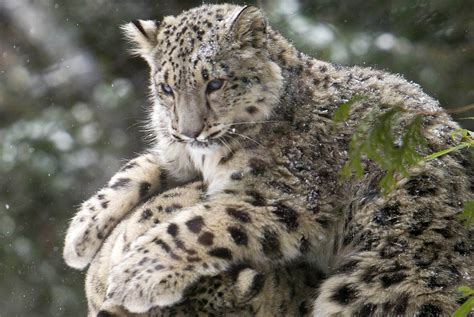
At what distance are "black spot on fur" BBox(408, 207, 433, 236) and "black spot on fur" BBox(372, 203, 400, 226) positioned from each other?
8 centimetres

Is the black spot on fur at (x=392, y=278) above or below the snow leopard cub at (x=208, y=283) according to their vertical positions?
above

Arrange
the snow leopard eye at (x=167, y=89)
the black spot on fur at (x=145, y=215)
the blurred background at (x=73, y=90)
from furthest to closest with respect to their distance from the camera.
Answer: the blurred background at (x=73, y=90) → the snow leopard eye at (x=167, y=89) → the black spot on fur at (x=145, y=215)

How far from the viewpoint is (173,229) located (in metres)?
4.27

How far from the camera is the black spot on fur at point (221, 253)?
Answer: 4.13m

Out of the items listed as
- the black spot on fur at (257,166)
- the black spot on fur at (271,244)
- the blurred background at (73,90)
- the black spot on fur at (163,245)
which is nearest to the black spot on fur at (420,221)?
the black spot on fur at (271,244)

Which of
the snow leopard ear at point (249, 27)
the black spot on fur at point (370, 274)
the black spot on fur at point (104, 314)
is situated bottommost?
the black spot on fur at point (104, 314)

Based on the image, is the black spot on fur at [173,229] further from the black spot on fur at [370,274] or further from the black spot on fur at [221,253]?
the black spot on fur at [370,274]

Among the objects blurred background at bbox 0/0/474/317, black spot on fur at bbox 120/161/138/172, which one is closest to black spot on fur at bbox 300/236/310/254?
black spot on fur at bbox 120/161/138/172

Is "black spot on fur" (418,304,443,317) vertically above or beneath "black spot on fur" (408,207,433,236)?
beneath

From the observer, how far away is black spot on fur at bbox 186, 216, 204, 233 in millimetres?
4258

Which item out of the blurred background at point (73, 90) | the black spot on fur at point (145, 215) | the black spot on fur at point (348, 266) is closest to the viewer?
the black spot on fur at point (348, 266)

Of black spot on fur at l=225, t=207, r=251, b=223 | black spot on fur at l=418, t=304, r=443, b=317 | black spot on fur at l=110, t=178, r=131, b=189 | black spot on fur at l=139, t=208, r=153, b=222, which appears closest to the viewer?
black spot on fur at l=418, t=304, r=443, b=317

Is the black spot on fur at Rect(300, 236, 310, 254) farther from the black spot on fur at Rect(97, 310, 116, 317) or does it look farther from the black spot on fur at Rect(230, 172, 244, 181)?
the black spot on fur at Rect(97, 310, 116, 317)

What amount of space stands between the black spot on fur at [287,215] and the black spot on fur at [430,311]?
32.1 inches
